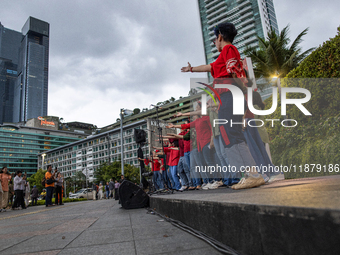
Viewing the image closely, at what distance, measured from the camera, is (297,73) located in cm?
755

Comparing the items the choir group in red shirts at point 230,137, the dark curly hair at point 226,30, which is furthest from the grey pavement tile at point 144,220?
the dark curly hair at point 226,30

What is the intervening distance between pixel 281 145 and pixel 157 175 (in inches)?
211

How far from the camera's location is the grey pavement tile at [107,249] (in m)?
1.58

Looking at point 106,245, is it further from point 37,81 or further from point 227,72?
point 37,81

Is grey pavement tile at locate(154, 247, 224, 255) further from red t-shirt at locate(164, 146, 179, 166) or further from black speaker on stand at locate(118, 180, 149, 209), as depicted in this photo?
red t-shirt at locate(164, 146, 179, 166)

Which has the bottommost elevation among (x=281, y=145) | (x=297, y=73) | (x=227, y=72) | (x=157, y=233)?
(x=157, y=233)

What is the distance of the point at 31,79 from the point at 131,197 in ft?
717

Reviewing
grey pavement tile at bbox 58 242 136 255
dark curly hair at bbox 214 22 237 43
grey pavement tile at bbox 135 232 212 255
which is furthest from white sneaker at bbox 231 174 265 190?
dark curly hair at bbox 214 22 237 43

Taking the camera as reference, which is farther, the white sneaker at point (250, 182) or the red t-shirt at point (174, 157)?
the red t-shirt at point (174, 157)

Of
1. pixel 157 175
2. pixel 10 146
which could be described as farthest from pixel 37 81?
pixel 157 175

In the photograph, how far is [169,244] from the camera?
5.59 ft

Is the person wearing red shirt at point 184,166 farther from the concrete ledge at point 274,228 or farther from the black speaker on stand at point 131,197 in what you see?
the concrete ledge at point 274,228

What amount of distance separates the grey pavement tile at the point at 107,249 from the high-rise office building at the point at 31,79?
215 m

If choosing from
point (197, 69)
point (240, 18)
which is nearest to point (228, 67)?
point (197, 69)
